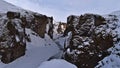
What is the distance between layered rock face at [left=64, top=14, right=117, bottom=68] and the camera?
5062 cm

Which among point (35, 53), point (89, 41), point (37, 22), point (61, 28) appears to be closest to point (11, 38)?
point (35, 53)

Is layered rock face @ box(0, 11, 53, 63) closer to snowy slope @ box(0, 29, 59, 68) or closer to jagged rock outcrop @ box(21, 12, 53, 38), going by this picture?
jagged rock outcrop @ box(21, 12, 53, 38)

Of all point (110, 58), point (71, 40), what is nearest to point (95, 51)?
point (71, 40)

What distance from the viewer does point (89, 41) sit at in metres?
52.9

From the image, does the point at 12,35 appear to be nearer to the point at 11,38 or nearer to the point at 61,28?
the point at 11,38

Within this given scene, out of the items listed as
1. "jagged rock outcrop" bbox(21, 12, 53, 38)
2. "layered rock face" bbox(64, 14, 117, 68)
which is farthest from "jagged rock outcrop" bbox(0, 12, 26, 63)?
"layered rock face" bbox(64, 14, 117, 68)

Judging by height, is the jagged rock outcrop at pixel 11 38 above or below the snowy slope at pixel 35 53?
above

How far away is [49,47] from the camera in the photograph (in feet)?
217

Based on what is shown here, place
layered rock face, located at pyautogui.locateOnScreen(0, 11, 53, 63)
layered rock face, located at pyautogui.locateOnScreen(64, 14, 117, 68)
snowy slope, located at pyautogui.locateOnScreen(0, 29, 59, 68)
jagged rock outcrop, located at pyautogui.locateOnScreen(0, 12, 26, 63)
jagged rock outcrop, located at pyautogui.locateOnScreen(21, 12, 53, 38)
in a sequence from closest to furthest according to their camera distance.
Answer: layered rock face, located at pyautogui.locateOnScreen(64, 14, 117, 68) → snowy slope, located at pyautogui.locateOnScreen(0, 29, 59, 68) → jagged rock outcrop, located at pyautogui.locateOnScreen(0, 12, 26, 63) → layered rock face, located at pyautogui.locateOnScreen(0, 11, 53, 63) → jagged rock outcrop, located at pyautogui.locateOnScreen(21, 12, 53, 38)

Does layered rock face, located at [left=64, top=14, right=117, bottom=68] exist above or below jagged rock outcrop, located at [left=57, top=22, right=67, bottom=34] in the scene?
above

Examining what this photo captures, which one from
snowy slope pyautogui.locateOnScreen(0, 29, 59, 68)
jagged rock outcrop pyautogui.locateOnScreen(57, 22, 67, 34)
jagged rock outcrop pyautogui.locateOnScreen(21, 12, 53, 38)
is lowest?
jagged rock outcrop pyautogui.locateOnScreen(57, 22, 67, 34)

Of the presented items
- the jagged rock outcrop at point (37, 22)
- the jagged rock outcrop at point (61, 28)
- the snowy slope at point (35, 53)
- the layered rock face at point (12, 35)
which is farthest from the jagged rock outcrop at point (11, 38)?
the jagged rock outcrop at point (61, 28)

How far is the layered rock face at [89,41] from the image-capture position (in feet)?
166

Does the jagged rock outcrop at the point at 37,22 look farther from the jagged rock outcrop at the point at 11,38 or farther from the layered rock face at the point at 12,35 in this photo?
the jagged rock outcrop at the point at 11,38
